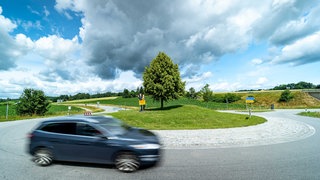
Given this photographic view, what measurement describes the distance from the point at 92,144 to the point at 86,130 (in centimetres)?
55

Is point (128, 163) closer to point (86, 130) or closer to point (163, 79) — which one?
point (86, 130)

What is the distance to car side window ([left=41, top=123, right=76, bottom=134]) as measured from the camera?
6.21 m

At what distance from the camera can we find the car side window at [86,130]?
235 inches

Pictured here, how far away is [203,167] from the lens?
5.76m

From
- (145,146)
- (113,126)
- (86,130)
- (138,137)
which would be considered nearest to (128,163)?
(145,146)

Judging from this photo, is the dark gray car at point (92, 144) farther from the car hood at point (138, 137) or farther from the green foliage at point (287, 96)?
the green foliage at point (287, 96)

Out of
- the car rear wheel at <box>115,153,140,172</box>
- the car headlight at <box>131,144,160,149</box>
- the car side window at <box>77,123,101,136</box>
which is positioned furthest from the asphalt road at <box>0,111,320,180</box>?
the car side window at <box>77,123,101,136</box>

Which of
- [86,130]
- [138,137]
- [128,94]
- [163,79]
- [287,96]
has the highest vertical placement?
[128,94]

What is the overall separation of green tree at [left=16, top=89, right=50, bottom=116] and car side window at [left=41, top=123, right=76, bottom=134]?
108 feet

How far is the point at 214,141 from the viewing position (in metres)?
9.47

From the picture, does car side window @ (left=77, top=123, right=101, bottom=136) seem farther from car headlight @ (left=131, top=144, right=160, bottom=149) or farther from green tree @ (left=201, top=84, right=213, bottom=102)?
green tree @ (left=201, top=84, right=213, bottom=102)

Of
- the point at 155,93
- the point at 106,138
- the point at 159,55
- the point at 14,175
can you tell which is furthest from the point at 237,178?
the point at 159,55

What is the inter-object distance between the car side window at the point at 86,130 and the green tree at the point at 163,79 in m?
17.5

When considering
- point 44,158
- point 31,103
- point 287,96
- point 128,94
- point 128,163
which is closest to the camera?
point 128,163
